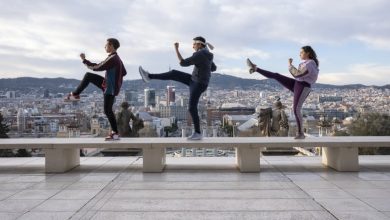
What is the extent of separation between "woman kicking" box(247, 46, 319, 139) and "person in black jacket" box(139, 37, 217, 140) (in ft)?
2.51

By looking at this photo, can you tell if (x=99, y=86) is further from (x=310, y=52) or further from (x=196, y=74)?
(x=310, y=52)

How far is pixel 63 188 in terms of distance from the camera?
6.20 metres

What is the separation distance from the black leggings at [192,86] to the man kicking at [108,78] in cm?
59

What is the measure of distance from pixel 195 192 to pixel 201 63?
8.22ft

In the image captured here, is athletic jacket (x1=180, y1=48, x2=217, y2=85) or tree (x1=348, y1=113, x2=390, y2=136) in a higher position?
athletic jacket (x1=180, y1=48, x2=217, y2=85)

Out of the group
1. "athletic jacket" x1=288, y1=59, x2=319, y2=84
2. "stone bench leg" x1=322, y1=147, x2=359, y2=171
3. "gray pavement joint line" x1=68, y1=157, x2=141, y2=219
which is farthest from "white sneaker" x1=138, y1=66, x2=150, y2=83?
"stone bench leg" x1=322, y1=147, x2=359, y2=171

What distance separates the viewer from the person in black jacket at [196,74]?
7.52 metres

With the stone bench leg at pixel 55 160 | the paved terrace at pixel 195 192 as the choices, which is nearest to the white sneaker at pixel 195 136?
the paved terrace at pixel 195 192

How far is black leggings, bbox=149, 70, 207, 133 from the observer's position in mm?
7707

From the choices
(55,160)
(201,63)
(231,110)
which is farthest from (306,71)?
(231,110)

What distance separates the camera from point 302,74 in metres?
7.61

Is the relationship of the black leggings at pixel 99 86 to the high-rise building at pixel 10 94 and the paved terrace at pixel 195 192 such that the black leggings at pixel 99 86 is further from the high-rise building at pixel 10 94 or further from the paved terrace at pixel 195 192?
the high-rise building at pixel 10 94

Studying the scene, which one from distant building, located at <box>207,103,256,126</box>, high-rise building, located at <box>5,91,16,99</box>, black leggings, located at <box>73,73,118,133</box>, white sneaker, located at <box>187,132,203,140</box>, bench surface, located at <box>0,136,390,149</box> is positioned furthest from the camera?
distant building, located at <box>207,103,256,126</box>

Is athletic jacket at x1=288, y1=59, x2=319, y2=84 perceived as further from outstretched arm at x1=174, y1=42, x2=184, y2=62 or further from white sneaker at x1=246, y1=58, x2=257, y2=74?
outstretched arm at x1=174, y1=42, x2=184, y2=62
